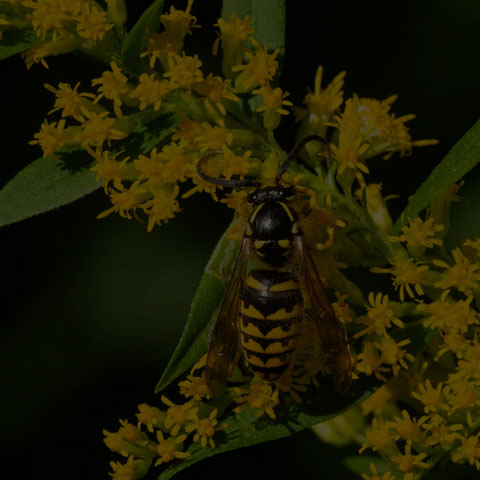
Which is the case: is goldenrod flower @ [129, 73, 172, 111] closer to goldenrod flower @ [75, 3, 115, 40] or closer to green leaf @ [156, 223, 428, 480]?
goldenrod flower @ [75, 3, 115, 40]

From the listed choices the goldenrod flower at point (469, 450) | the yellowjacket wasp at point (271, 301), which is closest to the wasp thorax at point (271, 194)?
the yellowjacket wasp at point (271, 301)

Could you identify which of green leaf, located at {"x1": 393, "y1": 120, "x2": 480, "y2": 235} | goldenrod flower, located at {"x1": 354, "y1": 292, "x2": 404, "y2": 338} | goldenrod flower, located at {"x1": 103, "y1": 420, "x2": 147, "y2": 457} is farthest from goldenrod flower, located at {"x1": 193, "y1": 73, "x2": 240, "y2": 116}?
goldenrod flower, located at {"x1": 103, "y1": 420, "x2": 147, "y2": 457}

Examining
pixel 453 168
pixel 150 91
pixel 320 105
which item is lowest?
pixel 453 168

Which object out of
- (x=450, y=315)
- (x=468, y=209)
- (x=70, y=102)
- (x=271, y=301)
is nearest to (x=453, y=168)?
(x=450, y=315)

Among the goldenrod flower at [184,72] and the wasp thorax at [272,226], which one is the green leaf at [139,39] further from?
the wasp thorax at [272,226]

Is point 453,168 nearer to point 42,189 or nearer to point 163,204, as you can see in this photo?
point 163,204

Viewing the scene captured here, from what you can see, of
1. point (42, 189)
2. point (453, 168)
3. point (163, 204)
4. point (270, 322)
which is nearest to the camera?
point (453, 168)
